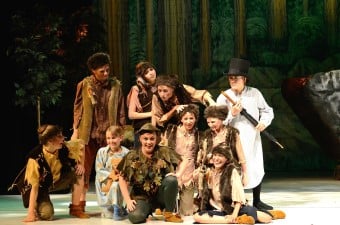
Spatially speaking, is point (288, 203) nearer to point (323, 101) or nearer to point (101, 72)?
point (101, 72)

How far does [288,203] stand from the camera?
26.3 ft

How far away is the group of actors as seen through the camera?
22.2 ft

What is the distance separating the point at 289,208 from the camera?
7598mm

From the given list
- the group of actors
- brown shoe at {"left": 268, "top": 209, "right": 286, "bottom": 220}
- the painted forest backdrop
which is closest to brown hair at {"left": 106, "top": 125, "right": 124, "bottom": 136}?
the group of actors

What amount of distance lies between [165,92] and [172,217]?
101 cm

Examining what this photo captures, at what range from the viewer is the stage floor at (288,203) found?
22.7ft

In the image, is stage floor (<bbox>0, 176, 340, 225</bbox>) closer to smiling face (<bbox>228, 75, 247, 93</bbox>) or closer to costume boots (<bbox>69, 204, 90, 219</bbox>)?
costume boots (<bbox>69, 204, 90, 219</bbox>)

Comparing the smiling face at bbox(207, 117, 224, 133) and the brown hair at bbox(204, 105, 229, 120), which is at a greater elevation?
the brown hair at bbox(204, 105, 229, 120)

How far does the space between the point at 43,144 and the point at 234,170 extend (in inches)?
59.6

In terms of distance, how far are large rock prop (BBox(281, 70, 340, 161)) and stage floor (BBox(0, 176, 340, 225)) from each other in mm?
494

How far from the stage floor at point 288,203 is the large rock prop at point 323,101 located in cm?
49

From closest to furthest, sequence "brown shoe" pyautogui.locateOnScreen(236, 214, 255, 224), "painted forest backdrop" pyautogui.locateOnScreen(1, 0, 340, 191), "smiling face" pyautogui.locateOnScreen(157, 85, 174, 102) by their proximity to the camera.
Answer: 1. "brown shoe" pyautogui.locateOnScreen(236, 214, 255, 224)
2. "smiling face" pyautogui.locateOnScreen(157, 85, 174, 102)
3. "painted forest backdrop" pyautogui.locateOnScreen(1, 0, 340, 191)

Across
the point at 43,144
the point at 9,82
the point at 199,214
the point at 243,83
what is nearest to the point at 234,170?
the point at 199,214

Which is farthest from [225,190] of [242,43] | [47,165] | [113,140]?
[242,43]
